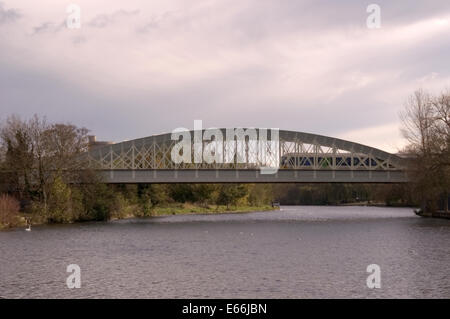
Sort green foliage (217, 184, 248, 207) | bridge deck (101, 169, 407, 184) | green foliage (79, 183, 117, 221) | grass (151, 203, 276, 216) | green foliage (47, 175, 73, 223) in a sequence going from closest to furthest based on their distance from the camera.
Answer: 1. green foliage (47, 175, 73, 223)
2. green foliage (79, 183, 117, 221)
3. bridge deck (101, 169, 407, 184)
4. grass (151, 203, 276, 216)
5. green foliage (217, 184, 248, 207)

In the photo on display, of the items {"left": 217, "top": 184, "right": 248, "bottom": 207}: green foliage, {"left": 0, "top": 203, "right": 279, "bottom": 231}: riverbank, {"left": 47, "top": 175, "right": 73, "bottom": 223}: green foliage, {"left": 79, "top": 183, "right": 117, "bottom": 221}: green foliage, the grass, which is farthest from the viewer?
{"left": 217, "top": 184, "right": 248, "bottom": 207}: green foliage

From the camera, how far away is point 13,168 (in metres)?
76.3

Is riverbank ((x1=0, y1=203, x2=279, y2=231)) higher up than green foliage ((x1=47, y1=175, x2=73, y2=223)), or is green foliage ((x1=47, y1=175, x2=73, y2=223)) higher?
green foliage ((x1=47, y1=175, x2=73, y2=223))

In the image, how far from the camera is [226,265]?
35.8 m

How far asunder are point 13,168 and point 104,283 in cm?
5159

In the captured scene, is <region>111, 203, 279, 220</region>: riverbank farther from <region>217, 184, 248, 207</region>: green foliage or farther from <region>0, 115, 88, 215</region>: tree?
<region>0, 115, 88, 215</region>: tree

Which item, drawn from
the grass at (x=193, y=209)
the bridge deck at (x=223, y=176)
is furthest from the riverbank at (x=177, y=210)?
the bridge deck at (x=223, y=176)

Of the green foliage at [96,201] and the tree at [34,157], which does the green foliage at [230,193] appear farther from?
the tree at [34,157]

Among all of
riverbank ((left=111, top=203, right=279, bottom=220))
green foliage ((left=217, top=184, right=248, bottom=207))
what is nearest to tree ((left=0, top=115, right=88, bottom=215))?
riverbank ((left=111, top=203, right=279, bottom=220))

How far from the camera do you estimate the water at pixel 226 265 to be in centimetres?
2747

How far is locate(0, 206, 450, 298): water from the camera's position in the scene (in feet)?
90.1
